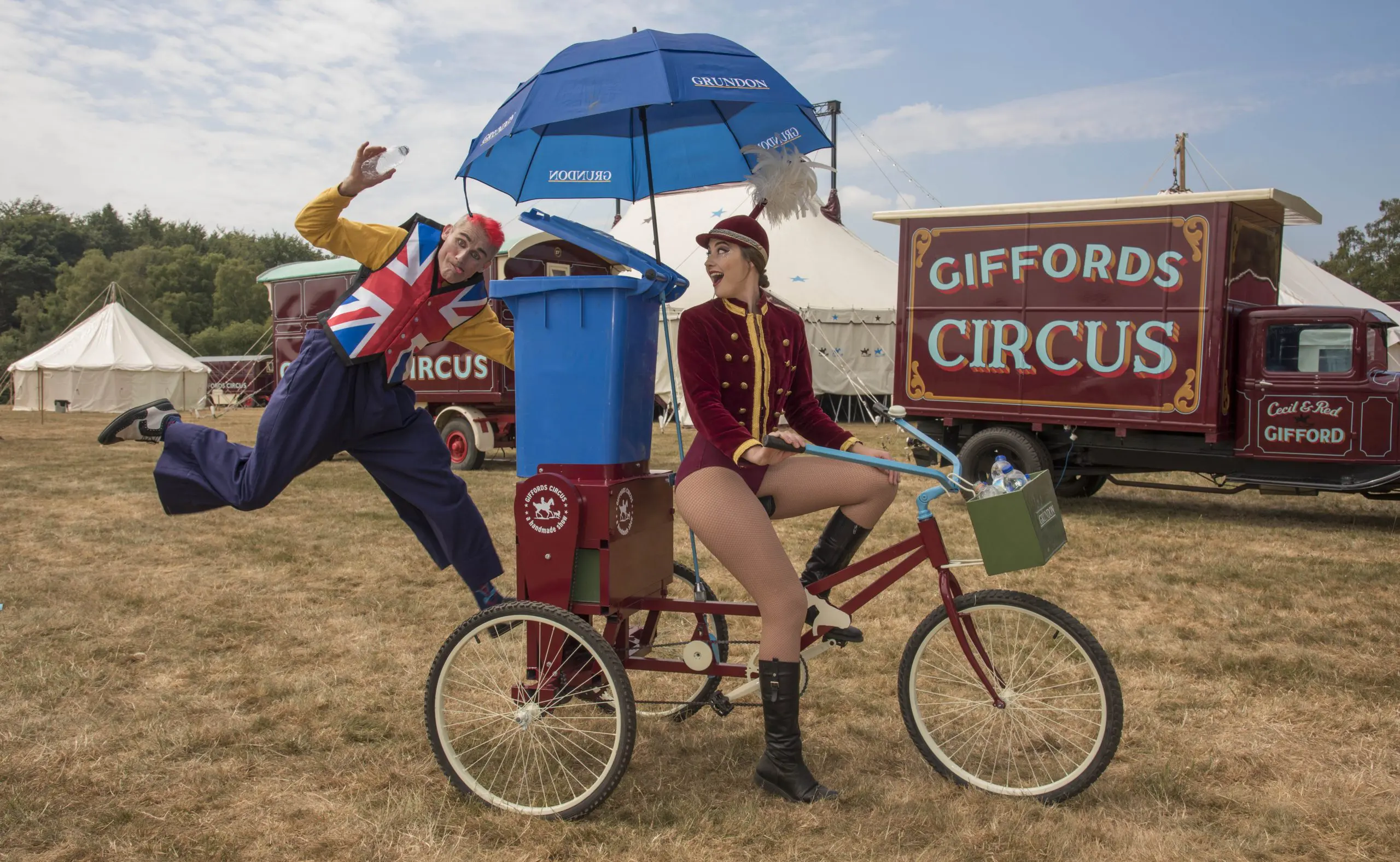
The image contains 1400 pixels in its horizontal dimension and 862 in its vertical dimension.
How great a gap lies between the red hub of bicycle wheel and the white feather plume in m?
9.74

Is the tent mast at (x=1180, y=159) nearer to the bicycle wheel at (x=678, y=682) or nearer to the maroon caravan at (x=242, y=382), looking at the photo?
the bicycle wheel at (x=678, y=682)

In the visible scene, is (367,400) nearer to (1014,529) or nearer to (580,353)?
(580,353)

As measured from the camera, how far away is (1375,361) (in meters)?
7.95

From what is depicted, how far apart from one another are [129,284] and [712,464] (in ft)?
207

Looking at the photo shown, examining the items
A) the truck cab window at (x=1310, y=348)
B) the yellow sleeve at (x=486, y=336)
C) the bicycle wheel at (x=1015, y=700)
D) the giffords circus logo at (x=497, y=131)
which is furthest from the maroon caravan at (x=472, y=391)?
the bicycle wheel at (x=1015, y=700)

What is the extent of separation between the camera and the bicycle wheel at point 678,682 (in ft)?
11.6

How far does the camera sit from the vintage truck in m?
8.02

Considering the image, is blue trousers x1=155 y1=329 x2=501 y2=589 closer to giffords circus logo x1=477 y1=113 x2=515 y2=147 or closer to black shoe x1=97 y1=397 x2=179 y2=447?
black shoe x1=97 y1=397 x2=179 y2=447

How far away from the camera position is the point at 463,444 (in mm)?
12789

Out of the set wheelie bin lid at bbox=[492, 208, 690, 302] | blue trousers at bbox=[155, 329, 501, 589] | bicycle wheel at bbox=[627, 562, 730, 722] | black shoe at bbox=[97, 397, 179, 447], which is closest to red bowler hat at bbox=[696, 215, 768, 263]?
wheelie bin lid at bbox=[492, 208, 690, 302]

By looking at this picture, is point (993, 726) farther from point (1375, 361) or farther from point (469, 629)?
point (1375, 361)

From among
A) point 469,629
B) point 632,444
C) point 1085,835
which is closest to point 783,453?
point 632,444

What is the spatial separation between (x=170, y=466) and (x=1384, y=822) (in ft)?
12.8

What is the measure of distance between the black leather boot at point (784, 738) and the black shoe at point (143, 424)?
225 cm
